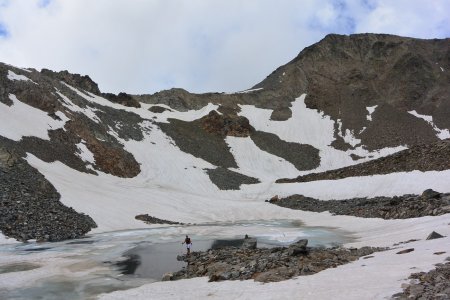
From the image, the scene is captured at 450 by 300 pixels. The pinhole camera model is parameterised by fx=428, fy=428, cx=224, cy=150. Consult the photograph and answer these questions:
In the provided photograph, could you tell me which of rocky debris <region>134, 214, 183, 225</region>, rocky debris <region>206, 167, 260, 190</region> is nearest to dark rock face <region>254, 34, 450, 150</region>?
rocky debris <region>206, 167, 260, 190</region>

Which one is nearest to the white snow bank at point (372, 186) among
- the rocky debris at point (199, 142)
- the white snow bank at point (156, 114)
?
the rocky debris at point (199, 142)

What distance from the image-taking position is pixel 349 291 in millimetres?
10961

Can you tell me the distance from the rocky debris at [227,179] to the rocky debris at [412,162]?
15.4 m

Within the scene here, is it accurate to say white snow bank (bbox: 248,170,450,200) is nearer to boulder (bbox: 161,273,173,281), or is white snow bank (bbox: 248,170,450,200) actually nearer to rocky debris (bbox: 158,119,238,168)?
rocky debris (bbox: 158,119,238,168)

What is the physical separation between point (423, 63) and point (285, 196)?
7961cm

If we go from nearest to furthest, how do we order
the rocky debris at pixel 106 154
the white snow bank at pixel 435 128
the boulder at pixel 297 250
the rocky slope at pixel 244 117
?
the boulder at pixel 297 250, the rocky slope at pixel 244 117, the rocky debris at pixel 106 154, the white snow bank at pixel 435 128

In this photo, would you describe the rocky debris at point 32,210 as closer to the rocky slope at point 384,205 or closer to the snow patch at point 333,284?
the snow patch at point 333,284

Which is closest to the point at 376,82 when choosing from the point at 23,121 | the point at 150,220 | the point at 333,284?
the point at 23,121

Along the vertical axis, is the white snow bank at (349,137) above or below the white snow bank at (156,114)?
below

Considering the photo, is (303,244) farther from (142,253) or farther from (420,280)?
(142,253)

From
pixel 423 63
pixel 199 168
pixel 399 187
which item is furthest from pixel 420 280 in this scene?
pixel 423 63

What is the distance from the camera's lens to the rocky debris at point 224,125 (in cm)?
9150

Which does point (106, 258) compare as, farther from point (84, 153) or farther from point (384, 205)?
point (84, 153)

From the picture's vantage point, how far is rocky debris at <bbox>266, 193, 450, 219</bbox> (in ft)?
98.8
